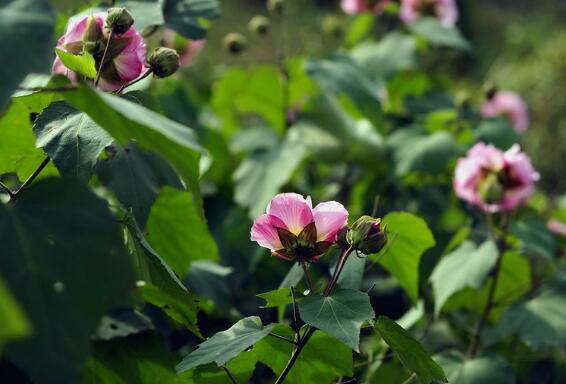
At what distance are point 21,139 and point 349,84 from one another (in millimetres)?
1190

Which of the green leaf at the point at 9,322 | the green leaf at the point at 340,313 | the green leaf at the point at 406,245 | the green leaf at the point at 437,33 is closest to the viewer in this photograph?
the green leaf at the point at 9,322

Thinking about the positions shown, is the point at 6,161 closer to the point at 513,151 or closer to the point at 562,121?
the point at 513,151

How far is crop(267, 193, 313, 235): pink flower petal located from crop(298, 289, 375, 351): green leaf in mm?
109

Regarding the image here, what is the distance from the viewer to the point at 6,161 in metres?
1.07

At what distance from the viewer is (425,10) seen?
2627 millimetres

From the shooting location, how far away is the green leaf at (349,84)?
2.12 metres

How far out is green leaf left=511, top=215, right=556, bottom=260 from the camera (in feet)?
5.80

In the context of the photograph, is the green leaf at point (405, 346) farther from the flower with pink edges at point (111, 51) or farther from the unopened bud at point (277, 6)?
the unopened bud at point (277, 6)

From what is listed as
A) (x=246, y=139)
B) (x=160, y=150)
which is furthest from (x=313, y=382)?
(x=246, y=139)

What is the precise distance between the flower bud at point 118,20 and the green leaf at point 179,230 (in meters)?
0.42

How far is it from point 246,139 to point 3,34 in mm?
1622

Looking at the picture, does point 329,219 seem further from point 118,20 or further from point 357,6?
point 357,6

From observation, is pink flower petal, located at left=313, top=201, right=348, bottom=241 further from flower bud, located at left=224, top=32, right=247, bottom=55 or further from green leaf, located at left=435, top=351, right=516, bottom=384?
flower bud, located at left=224, top=32, right=247, bottom=55

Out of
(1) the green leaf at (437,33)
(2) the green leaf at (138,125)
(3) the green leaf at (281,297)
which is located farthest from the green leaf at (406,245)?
(1) the green leaf at (437,33)
